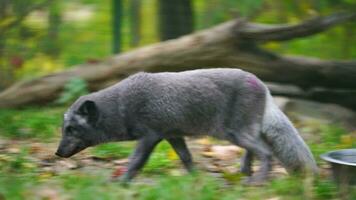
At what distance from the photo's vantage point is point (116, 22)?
31.5 feet

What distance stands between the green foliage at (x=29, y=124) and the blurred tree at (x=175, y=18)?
186 cm

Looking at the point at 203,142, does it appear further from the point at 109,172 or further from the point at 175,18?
the point at 175,18

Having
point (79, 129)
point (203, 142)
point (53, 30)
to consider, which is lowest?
point (203, 142)

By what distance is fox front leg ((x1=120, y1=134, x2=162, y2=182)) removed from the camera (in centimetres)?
587

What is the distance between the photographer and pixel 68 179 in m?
5.58

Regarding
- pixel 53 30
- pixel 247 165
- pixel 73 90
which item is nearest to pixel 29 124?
pixel 73 90

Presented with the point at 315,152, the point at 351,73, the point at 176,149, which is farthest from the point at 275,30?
the point at 176,149

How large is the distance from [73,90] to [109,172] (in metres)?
2.50

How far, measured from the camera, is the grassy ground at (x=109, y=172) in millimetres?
5160

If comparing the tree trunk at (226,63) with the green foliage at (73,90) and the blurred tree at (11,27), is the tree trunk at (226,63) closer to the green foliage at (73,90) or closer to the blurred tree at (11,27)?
the green foliage at (73,90)

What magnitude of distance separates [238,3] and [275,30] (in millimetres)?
1182

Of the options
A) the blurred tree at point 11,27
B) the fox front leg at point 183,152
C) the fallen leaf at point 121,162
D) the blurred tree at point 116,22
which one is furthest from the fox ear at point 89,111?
the blurred tree at point 11,27

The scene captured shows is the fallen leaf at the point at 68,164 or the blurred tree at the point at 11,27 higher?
the blurred tree at the point at 11,27

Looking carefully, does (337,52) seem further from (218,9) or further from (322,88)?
(218,9)
